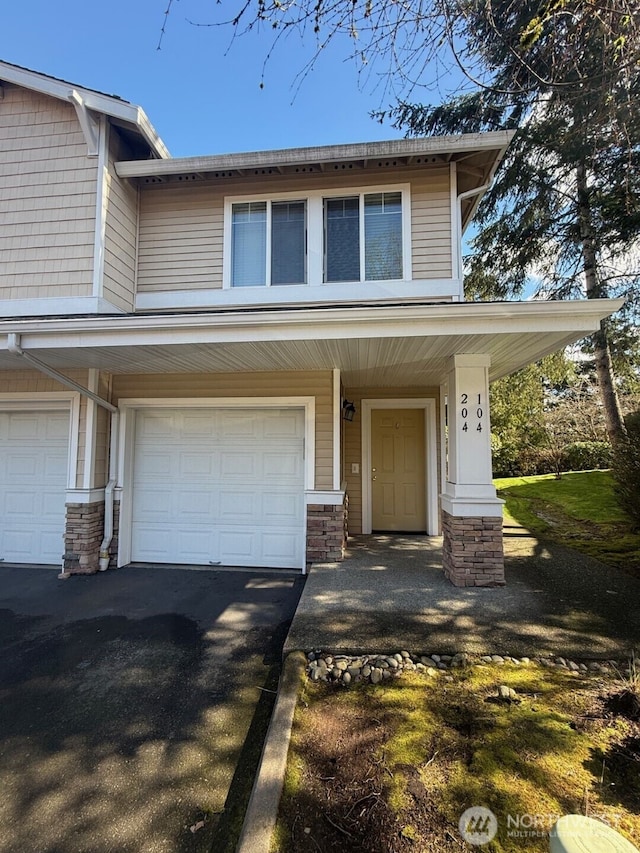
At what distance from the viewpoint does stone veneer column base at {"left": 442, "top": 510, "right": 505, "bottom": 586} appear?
14.8 feet

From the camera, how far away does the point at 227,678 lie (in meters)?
3.01

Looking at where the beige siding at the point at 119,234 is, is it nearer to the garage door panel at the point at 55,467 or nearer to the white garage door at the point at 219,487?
the white garage door at the point at 219,487

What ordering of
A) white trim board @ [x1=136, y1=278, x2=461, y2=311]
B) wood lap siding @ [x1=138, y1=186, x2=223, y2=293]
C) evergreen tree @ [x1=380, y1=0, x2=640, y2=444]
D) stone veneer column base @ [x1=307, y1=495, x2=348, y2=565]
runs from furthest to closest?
evergreen tree @ [x1=380, y1=0, x2=640, y2=444]
wood lap siding @ [x1=138, y1=186, x2=223, y2=293]
white trim board @ [x1=136, y1=278, x2=461, y2=311]
stone veneer column base @ [x1=307, y1=495, x2=348, y2=565]

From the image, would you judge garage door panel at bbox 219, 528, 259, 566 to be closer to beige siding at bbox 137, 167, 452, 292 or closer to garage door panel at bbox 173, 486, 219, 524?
garage door panel at bbox 173, 486, 219, 524

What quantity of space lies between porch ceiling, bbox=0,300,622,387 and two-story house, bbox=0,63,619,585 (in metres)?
0.29

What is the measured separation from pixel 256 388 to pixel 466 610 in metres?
3.69

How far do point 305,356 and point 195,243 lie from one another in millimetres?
2866

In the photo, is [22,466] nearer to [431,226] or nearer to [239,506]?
[239,506]

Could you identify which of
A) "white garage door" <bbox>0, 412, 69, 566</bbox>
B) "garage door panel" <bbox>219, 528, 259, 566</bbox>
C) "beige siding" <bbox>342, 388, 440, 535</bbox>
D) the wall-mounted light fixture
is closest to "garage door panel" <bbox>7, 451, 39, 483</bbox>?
"white garage door" <bbox>0, 412, 69, 566</bbox>

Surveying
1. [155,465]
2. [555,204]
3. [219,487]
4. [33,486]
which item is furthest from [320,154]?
[33,486]

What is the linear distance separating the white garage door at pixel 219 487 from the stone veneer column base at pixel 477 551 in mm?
2073

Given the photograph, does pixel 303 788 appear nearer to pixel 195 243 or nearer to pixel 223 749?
pixel 223 749

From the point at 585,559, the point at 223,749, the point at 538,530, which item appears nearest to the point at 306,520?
the point at 223,749

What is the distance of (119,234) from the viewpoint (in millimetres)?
5734
